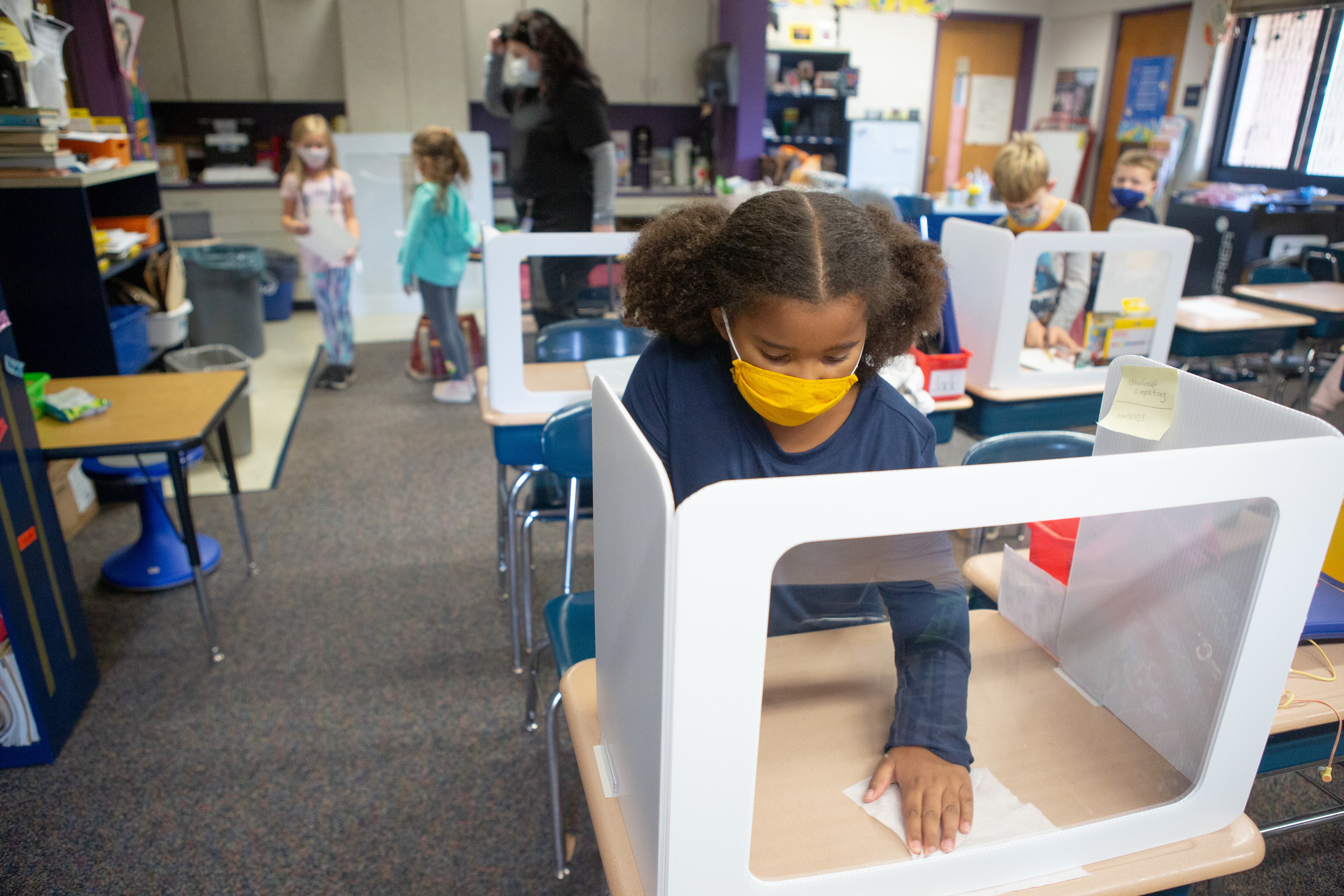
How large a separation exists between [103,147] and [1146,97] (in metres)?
6.96

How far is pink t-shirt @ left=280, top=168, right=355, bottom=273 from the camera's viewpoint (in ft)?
13.2

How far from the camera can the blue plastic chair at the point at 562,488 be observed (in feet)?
5.41

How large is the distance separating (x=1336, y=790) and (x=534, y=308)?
200cm

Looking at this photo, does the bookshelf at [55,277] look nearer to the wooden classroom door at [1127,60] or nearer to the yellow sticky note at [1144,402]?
Answer: the yellow sticky note at [1144,402]

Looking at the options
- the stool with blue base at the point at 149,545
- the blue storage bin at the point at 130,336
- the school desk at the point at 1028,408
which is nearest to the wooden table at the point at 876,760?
the school desk at the point at 1028,408

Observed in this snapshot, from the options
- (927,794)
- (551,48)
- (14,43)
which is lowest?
(927,794)

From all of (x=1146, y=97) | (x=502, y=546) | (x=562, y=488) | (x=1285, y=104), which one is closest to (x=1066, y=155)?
(x=1146, y=97)

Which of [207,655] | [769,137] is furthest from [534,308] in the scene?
[769,137]

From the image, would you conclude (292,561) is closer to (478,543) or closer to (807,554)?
(478,543)

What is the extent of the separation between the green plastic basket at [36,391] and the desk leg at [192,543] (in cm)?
31

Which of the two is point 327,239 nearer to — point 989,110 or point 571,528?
point 571,528

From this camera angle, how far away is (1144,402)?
2.86ft

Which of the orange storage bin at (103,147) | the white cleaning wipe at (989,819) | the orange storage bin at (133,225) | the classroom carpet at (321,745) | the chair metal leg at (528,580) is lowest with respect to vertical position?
the classroom carpet at (321,745)

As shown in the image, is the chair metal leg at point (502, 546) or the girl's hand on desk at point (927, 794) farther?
the chair metal leg at point (502, 546)
